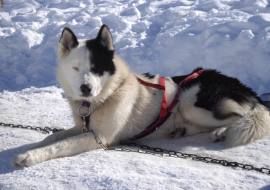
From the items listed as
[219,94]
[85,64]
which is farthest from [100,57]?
[219,94]

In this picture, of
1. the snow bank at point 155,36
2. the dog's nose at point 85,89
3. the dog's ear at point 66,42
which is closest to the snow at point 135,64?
the snow bank at point 155,36

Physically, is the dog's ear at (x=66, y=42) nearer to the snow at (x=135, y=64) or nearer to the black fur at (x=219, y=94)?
the snow at (x=135, y=64)

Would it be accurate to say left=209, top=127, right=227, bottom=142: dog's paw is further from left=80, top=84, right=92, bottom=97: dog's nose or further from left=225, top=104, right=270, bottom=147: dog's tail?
left=80, top=84, right=92, bottom=97: dog's nose

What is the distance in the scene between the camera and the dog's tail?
2330mm

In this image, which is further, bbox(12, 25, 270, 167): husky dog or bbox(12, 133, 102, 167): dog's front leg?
bbox(12, 25, 270, 167): husky dog

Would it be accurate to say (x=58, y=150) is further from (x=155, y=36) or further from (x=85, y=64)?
(x=155, y=36)

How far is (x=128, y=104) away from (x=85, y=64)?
645 millimetres

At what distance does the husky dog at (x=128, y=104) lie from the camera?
2.25m

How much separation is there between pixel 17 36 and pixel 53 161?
22.1 ft

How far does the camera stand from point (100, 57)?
7.96 ft

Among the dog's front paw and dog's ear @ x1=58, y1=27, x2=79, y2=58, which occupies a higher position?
dog's ear @ x1=58, y1=27, x2=79, y2=58

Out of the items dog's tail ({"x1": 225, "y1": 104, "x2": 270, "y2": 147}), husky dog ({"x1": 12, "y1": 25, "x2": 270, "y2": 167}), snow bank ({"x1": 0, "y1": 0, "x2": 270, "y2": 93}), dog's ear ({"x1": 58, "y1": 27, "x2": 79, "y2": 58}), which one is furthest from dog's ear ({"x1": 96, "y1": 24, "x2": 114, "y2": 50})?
snow bank ({"x1": 0, "y1": 0, "x2": 270, "y2": 93})

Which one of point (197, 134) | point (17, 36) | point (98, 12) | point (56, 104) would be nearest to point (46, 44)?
point (17, 36)

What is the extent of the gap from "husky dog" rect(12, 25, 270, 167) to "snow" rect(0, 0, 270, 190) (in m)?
0.17
